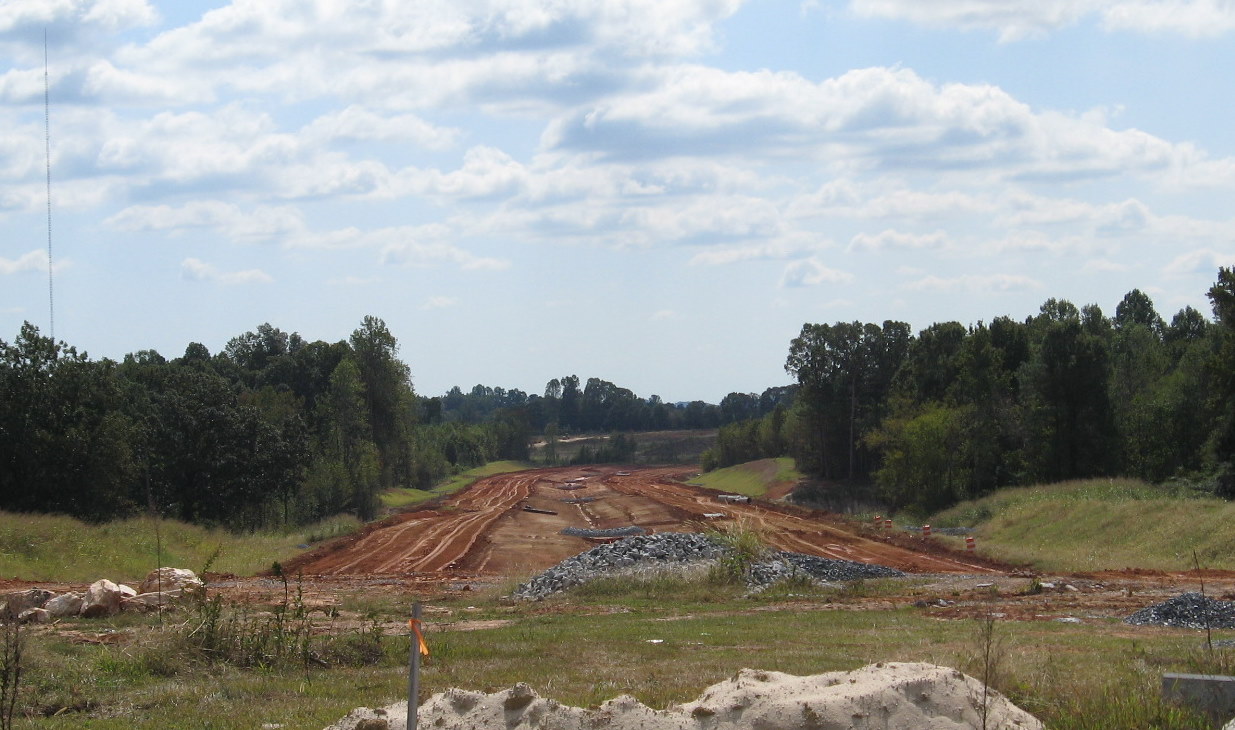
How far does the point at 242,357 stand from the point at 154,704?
126 meters

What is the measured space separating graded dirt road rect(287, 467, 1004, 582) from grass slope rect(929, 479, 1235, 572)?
8.98 ft

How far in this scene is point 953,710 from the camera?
917cm

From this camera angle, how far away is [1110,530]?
38719mm

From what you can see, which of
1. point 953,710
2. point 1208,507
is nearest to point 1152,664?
point 953,710

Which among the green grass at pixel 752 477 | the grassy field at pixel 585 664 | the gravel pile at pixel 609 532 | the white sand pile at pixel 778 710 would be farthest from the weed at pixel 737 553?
the green grass at pixel 752 477

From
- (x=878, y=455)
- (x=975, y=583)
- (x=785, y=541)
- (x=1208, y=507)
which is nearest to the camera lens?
(x=975, y=583)

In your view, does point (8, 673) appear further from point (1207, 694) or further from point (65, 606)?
point (1207, 694)

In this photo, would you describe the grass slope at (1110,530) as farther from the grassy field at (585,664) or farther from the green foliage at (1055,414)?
the grassy field at (585,664)

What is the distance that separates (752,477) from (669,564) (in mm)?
75295

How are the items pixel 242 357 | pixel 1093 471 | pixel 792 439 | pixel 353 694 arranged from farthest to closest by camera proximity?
pixel 242 357 → pixel 792 439 → pixel 1093 471 → pixel 353 694

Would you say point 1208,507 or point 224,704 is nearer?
point 224,704

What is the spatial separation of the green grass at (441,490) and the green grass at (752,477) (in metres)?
23.2

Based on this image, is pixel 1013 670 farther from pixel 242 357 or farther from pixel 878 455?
pixel 242 357

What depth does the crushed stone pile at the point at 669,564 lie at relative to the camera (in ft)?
89.7
